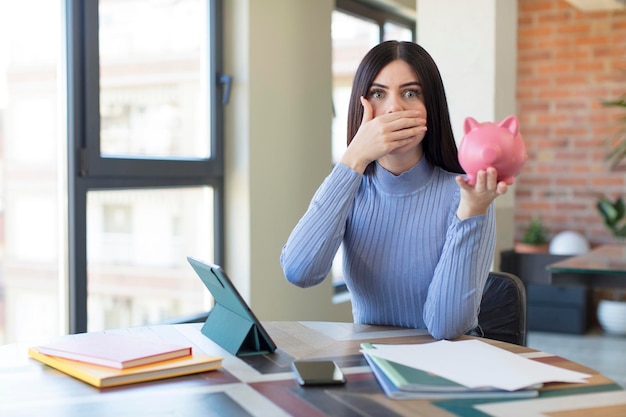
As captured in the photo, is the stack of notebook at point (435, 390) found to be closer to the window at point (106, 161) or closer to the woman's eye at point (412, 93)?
the woman's eye at point (412, 93)

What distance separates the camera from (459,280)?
5.04 ft

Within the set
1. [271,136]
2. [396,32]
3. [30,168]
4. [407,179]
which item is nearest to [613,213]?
[396,32]

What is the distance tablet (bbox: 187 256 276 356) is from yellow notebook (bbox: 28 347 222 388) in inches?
3.6

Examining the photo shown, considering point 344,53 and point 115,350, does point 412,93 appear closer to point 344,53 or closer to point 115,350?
point 115,350

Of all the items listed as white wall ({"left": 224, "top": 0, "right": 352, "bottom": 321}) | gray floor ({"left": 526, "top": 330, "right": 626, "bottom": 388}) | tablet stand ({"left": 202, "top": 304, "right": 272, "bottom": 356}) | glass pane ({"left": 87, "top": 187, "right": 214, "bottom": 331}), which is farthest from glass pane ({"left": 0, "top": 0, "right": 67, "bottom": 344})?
gray floor ({"left": 526, "top": 330, "right": 626, "bottom": 388})

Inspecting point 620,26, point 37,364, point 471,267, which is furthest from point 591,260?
point 620,26

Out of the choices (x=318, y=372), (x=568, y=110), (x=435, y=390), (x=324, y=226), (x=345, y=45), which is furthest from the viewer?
(x=568, y=110)

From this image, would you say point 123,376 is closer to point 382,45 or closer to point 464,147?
point 464,147

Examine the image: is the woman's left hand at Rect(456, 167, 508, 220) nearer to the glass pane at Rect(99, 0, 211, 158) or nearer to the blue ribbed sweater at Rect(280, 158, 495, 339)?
the blue ribbed sweater at Rect(280, 158, 495, 339)

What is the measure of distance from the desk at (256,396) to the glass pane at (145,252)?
146 cm

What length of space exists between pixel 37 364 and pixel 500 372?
2.49ft

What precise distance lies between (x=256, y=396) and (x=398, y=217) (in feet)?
2.32

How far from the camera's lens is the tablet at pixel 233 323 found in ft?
4.53

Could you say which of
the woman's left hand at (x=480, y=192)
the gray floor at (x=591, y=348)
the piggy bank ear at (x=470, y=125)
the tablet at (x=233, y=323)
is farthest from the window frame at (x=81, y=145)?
the gray floor at (x=591, y=348)
